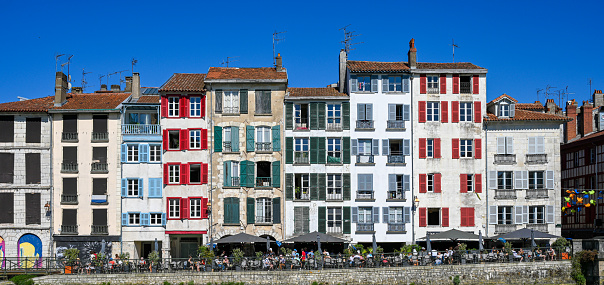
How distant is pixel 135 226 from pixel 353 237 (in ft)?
51.9

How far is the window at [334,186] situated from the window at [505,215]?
38.6 feet

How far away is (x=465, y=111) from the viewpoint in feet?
194

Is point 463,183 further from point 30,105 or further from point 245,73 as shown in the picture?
point 30,105

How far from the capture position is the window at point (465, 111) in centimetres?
5900

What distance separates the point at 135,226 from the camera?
57688 mm

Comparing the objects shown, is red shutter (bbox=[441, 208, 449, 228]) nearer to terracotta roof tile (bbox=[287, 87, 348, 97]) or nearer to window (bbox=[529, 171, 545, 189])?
window (bbox=[529, 171, 545, 189])

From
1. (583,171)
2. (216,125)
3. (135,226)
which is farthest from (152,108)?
(583,171)

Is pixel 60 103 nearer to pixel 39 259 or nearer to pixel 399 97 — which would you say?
pixel 39 259

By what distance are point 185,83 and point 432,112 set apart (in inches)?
729

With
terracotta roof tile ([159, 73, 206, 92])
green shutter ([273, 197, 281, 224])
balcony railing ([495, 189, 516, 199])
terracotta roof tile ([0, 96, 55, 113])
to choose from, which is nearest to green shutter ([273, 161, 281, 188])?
green shutter ([273, 197, 281, 224])

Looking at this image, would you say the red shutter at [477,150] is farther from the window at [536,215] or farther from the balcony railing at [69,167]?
the balcony railing at [69,167]

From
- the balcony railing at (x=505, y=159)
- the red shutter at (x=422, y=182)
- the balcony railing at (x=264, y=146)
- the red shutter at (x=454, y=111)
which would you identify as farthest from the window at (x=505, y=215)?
the balcony railing at (x=264, y=146)

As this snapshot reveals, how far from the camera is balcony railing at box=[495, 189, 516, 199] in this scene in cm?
5838

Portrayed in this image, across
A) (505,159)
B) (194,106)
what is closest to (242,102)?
(194,106)
